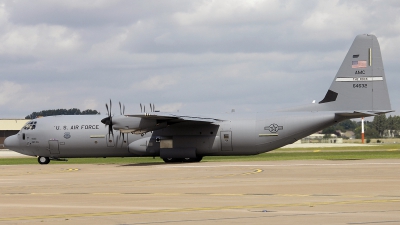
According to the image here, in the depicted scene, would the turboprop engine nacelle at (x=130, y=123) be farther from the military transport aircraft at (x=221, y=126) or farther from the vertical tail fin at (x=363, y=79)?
the vertical tail fin at (x=363, y=79)

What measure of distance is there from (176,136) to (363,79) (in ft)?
44.0

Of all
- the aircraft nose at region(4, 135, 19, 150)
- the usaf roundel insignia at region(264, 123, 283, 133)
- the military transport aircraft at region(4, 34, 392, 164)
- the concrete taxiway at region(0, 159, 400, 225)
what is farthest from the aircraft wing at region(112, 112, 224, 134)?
the concrete taxiway at region(0, 159, 400, 225)

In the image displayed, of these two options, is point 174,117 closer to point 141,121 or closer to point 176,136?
point 141,121

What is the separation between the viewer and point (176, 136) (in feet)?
139

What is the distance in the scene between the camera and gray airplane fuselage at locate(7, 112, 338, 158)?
40562 mm

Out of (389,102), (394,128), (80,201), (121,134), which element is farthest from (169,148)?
(394,128)

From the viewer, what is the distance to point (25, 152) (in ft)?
151

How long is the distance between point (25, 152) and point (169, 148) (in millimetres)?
11917

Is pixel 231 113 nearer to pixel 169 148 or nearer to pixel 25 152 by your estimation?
pixel 169 148

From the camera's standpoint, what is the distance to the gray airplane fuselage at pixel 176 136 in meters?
40.6

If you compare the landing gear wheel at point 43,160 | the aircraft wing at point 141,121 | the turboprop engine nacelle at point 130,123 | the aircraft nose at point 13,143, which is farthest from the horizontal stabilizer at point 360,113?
the aircraft nose at point 13,143

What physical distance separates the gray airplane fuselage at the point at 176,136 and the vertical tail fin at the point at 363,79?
1.80 m

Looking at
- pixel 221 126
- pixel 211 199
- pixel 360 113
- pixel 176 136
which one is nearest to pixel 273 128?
pixel 221 126

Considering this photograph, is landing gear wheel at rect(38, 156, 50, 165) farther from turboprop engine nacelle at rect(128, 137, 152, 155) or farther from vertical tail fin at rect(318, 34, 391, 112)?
vertical tail fin at rect(318, 34, 391, 112)
